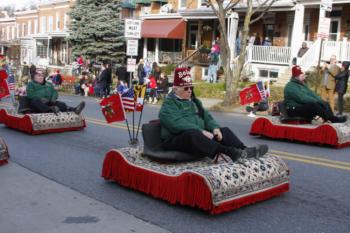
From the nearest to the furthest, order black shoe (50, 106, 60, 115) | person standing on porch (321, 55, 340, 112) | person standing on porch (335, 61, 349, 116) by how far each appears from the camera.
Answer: black shoe (50, 106, 60, 115) → person standing on porch (335, 61, 349, 116) → person standing on porch (321, 55, 340, 112)

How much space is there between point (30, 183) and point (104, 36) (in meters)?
36.2

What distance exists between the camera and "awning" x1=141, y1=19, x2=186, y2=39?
124ft

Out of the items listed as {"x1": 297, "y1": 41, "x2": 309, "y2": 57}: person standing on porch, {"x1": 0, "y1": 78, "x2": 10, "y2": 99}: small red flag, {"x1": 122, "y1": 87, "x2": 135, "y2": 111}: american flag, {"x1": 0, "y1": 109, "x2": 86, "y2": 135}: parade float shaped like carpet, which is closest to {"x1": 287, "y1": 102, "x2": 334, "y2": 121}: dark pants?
{"x1": 122, "y1": 87, "x2": 135, "y2": 111}: american flag

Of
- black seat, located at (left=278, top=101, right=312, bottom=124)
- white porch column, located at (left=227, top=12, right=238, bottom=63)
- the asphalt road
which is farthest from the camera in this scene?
white porch column, located at (left=227, top=12, right=238, bottom=63)

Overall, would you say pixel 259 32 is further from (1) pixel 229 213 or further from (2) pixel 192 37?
(1) pixel 229 213

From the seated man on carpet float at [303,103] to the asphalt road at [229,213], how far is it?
817mm

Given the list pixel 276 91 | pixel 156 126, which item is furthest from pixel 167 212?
pixel 276 91

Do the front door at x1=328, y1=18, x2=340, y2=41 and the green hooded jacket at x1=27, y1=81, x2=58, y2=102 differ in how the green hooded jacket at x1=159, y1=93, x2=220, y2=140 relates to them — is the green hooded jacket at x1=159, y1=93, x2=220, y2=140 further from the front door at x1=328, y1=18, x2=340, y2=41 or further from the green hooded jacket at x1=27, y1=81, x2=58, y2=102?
the front door at x1=328, y1=18, x2=340, y2=41

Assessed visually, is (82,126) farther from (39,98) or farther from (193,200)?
(193,200)

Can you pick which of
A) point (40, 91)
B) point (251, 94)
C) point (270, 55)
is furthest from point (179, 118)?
point (270, 55)

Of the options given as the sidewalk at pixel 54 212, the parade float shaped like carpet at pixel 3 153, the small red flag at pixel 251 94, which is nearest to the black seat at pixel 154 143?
the sidewalk at pixel 54 212

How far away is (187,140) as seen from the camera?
6668mm

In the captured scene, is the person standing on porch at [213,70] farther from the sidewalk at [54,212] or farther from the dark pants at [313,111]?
the sidewalk at [54,212]

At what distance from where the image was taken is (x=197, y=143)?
6555mm
